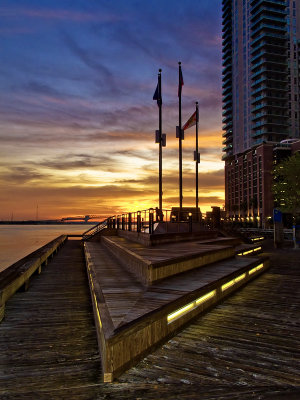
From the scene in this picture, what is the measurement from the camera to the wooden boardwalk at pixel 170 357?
3695mm

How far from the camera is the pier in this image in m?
3.81

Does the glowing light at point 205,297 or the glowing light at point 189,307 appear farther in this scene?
the glowing light at point 205,297

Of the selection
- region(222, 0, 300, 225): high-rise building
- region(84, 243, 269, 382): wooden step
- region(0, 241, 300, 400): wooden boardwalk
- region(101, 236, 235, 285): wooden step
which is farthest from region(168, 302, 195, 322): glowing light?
region(222, 0, 300, 225): high-rise building

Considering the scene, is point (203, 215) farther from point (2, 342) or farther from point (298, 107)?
point (298, 107)

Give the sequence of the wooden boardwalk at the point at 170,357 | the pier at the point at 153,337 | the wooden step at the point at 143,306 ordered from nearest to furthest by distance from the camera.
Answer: the wooden boardwalk at the point at 170,357 → the pier at the point at 153,337 → the wooden step at the point at 143,306

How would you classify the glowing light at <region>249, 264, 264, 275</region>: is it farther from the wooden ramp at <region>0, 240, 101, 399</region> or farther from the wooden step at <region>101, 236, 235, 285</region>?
the wooden ramp at <region>0, 240, 101, 399</region>

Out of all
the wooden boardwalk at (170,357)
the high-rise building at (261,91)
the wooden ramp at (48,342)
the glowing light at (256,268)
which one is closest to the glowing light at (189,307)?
the wooden boardwalk at (170,357)

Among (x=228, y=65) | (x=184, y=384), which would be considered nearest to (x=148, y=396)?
(x=184, y=384)

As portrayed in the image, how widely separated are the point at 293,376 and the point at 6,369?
387cm

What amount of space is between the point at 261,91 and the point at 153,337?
125903 millimetres

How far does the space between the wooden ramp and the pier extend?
0.05 feet

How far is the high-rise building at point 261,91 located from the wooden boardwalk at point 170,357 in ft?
346

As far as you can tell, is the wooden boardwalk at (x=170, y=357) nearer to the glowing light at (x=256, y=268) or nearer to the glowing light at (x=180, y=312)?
Result: the glowing light at (x=180, y=312)

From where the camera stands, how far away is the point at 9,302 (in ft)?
25.1
